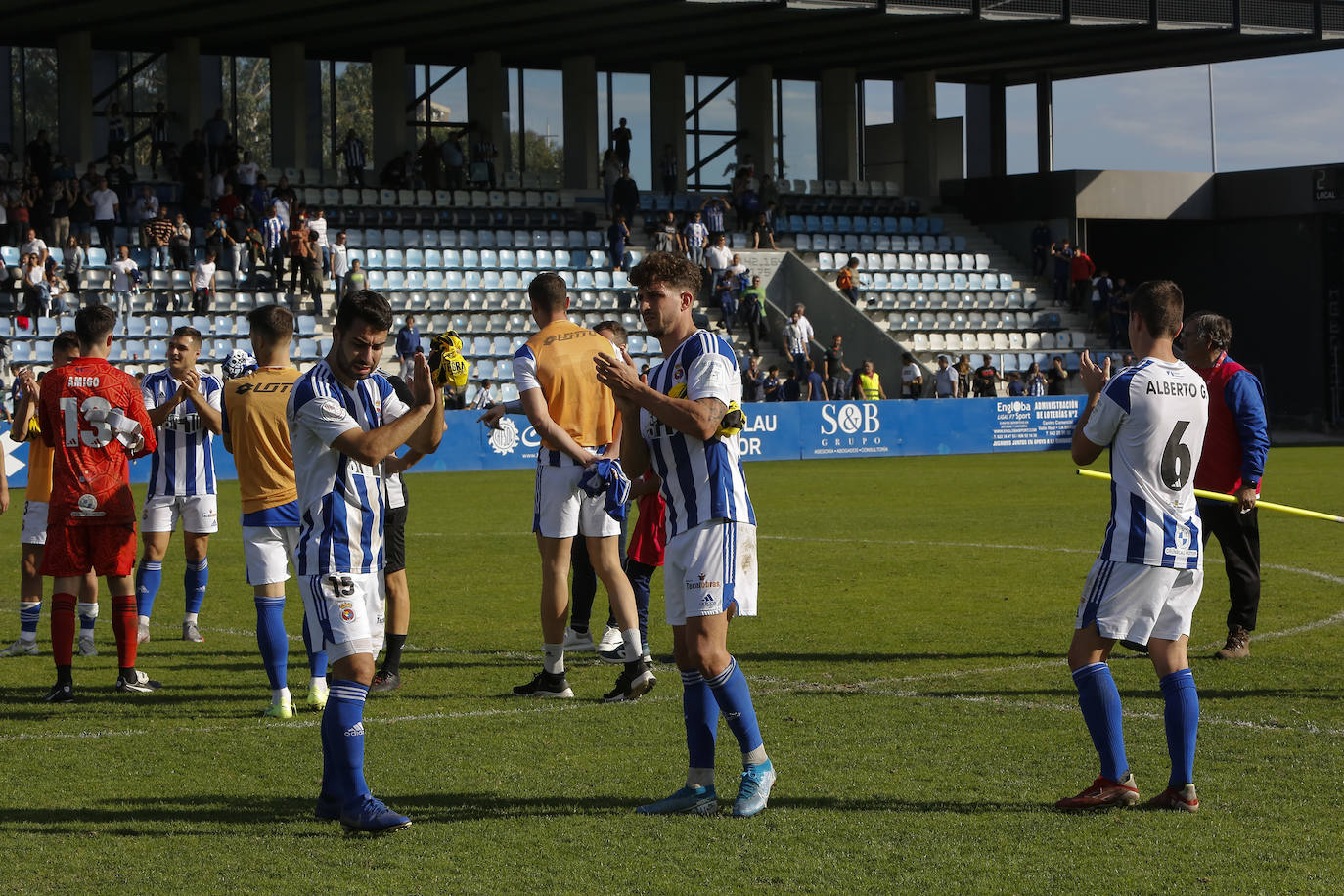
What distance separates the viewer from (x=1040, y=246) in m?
39.7

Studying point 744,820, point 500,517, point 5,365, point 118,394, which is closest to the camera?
point 744,820

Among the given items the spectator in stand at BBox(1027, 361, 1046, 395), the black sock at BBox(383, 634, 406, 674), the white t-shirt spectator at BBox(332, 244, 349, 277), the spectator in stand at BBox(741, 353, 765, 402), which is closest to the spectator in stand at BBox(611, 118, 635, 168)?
the spectator in stand at BBox(741, 353, 765, 402)

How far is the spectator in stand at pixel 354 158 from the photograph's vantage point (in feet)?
120

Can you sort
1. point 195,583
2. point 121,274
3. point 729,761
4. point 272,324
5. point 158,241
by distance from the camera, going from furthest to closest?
1. point 158,241
2. point 121,274
3. point 195,583
4. point 272,324
5. point 729,761

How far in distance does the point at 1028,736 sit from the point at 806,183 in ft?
117

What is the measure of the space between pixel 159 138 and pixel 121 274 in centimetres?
854

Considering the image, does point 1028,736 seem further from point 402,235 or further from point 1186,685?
point 402,235

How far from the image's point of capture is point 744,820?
5.82 m

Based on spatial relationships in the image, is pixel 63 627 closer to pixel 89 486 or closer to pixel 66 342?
pixel 89 486

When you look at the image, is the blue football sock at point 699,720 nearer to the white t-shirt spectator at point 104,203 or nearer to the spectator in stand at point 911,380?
the white t-shirt spectator at point 104,203

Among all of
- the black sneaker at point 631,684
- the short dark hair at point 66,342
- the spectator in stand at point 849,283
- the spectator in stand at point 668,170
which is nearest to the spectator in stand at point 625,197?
the spectator in stand at point 668,170

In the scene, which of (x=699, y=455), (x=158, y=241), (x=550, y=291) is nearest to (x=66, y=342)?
(x=550, y=291)

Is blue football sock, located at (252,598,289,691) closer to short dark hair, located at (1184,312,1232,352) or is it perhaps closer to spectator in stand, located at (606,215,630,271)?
short dark hair, located at (1184,312,1232,352)

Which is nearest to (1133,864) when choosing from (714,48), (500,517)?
(500,517)
